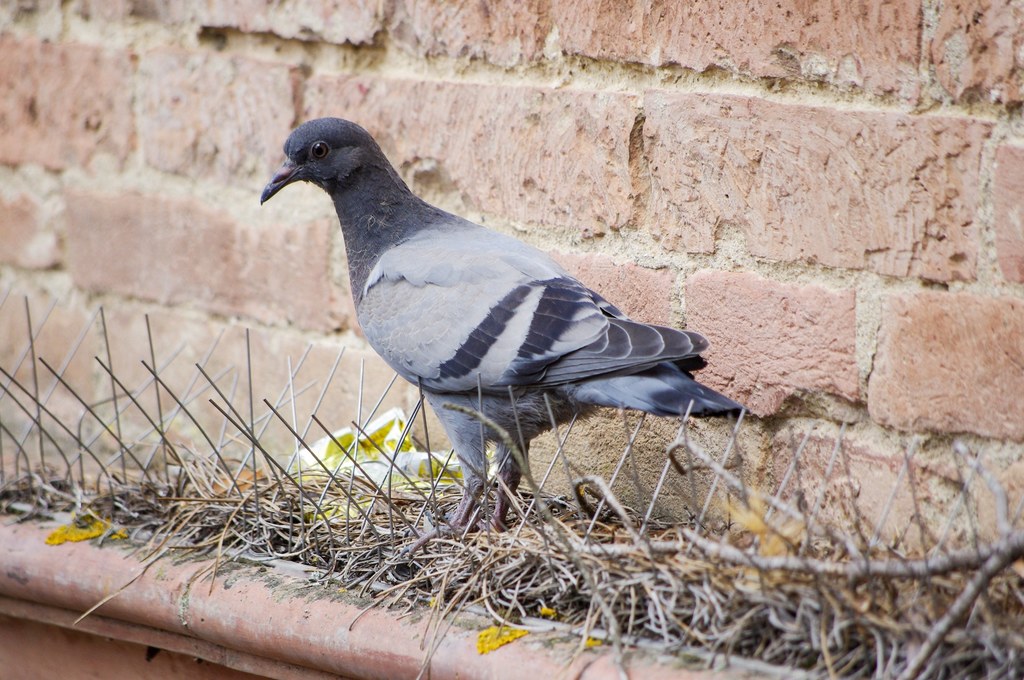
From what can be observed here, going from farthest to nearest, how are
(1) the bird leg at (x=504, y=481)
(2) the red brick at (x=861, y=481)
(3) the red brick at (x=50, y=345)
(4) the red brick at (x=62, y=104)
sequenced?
(3) the red brick at (x=50, y=345) → (4) the red brick at (x=62, y=104) → (1) the bird leg at (x=504, y=481) → (2) the red brick at (x=861, y=481)

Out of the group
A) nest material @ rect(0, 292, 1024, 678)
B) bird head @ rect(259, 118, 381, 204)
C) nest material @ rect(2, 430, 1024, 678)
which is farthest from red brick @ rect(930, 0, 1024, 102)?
bird head @ rect(259, 118, 381, 204)

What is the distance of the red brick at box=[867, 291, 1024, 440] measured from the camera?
171 cm

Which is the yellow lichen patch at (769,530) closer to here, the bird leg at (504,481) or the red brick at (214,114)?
the bird leg at (504,481)

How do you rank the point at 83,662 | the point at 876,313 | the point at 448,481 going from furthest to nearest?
the point at 448,481
the point at 83,662
the point at 876,313

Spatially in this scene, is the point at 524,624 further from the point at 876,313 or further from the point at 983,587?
the point at 876,313

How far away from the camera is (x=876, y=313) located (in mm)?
1849

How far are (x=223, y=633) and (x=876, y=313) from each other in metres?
1.18

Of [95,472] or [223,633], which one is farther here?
[95,472]

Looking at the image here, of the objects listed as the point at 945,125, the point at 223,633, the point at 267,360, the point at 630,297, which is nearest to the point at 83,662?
the point at 223,633

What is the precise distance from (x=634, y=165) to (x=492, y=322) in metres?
0.42

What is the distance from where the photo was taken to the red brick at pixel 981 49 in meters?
1.65

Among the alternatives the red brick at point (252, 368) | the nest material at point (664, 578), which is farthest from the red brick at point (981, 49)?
the red brick at point (252, 368)

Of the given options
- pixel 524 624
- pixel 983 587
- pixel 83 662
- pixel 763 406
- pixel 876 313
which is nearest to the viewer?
pixel 983 587

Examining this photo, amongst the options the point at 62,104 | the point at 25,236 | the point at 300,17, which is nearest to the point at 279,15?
the point at 300,17
